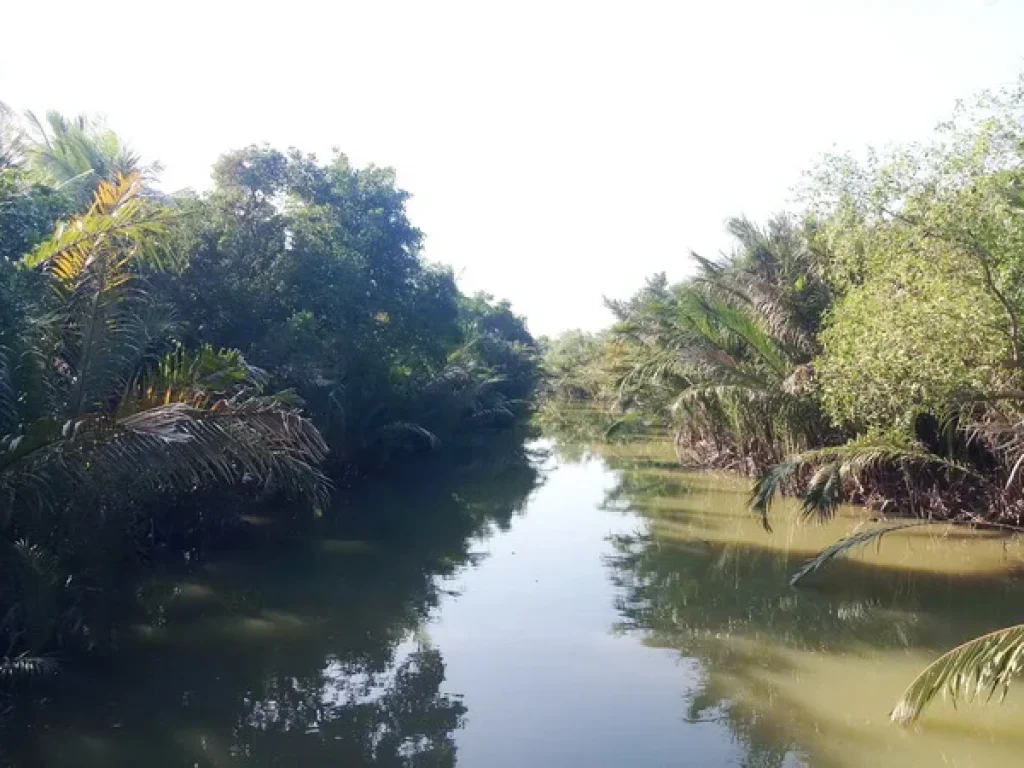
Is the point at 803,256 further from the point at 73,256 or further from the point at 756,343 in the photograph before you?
the point at 73,256

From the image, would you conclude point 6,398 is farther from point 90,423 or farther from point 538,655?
point 538,655

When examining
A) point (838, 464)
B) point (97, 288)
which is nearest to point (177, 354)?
point (97, 288)

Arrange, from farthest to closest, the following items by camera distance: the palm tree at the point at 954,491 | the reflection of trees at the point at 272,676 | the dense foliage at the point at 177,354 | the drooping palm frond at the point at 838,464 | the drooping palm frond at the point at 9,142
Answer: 1. the drooping palm frond at the point at 838,464
2. the drooping palm frond at the point at 9,142
3. the dense foliage at the point at 177,354
4. the reflection of trees at the point at 272,676
5. the palm tree at the point at 954,491

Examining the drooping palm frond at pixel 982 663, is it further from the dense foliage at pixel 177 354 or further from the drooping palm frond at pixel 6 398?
the drooping palm frond at pixel 6 398


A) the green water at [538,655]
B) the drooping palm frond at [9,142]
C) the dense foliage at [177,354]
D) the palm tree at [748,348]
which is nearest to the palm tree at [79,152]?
the dense foliage at [177,354]

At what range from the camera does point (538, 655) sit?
7992 mm

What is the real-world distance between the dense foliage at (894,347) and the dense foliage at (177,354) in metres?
5.66

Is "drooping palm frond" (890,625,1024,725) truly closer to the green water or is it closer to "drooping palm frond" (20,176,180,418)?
the green water

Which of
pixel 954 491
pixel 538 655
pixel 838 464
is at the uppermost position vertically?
pixel 838 464

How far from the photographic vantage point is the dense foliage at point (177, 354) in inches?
250

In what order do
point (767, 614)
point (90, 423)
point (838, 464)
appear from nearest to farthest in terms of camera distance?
point (90, 423)
point (767, 614)
point (838, 464)

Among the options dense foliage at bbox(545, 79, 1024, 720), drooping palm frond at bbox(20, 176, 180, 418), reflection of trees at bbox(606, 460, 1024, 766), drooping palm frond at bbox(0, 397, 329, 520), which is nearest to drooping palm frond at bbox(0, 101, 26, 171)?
drooping palm frond at bbox(20, 176, 180, 418)

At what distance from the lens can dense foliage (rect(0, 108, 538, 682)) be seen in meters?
6.34

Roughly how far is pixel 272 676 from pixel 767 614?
205 inches
